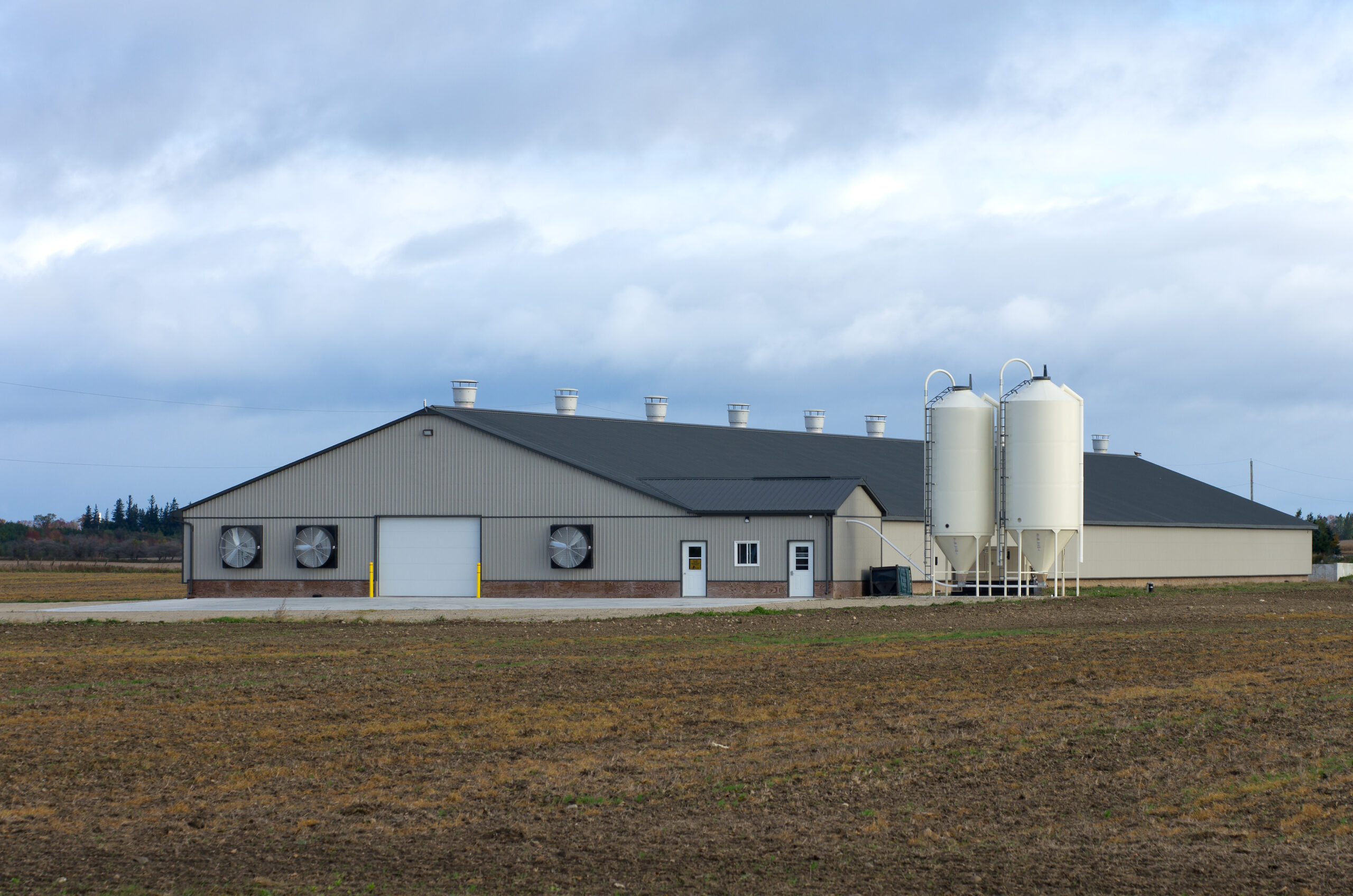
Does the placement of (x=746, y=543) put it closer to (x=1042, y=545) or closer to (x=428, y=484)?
(x=1042, y=545)

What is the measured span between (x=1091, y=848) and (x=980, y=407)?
32026mm

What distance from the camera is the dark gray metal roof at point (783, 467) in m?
39.9

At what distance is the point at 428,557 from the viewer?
132 ft

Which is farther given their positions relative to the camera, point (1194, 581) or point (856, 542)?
point (1194, 581)

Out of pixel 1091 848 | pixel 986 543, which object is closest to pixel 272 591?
pixel 986 543

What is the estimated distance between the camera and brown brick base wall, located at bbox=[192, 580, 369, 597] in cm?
4038

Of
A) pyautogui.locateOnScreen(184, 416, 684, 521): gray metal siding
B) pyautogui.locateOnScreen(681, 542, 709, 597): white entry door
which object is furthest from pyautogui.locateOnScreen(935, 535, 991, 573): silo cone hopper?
pyautogui.locateOnScreen(184, 416, 684, 521): gray metal siding

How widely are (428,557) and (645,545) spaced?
6500mm

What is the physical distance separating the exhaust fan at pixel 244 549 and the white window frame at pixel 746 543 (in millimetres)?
13985

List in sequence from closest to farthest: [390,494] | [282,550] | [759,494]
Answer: [759,494] → [390,494] → [282,550]

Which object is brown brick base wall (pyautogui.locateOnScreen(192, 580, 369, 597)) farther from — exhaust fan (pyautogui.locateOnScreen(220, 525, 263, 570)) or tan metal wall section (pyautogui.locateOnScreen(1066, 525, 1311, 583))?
tan metal wall section (pyautogui.locateOnScreen(1066, 525, 1311, 583))

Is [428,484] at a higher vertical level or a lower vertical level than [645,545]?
higher

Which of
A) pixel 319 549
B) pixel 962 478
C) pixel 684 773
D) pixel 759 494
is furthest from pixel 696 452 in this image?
pixel 684 773

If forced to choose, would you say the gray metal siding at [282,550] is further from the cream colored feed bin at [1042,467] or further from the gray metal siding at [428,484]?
the cream colored feed bin at [1042,467]
